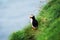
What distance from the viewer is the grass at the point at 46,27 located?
8.37 m

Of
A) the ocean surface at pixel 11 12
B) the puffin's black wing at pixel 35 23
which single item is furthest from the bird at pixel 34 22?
the ocean surface at pixel 11 12

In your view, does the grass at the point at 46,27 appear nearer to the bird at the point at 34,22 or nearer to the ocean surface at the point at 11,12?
the bird at the point at 34,22

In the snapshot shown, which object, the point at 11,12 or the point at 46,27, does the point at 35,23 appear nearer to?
the point at 46,27

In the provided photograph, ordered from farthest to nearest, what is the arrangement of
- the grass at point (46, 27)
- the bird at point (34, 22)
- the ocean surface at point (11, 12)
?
the ocean surface at point (11, 12), the bird at point (34, 22), the grass at point (46, 27)

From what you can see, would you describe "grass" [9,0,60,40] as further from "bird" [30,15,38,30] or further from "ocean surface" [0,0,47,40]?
"ocean surface" [0,0,47,40]

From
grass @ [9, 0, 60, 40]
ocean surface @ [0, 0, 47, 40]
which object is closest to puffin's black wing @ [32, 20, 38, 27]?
grass @ [9, 0, 60, 40]

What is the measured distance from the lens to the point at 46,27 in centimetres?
905

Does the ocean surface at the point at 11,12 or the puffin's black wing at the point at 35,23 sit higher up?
the ocean surface at the point at 11,12

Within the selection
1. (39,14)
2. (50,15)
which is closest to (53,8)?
(50,15)

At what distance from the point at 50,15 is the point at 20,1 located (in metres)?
8.24

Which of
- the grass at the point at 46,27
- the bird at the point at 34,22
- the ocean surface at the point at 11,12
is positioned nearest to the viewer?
the grass at the point at 46,27

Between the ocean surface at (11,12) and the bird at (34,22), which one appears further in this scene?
the ocean surface at (11,12)

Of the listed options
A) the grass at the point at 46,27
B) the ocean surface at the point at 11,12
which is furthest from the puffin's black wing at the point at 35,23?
the ocean surface at the point at 11,12

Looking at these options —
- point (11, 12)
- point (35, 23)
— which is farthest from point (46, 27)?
point (11, 12)
